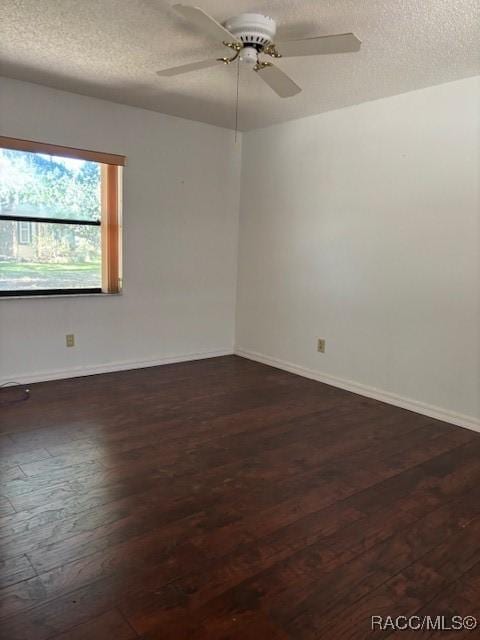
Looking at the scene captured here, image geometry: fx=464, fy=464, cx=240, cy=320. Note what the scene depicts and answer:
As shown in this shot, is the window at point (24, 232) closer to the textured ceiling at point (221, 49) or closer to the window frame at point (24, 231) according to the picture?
the window frame at point (24, 231)

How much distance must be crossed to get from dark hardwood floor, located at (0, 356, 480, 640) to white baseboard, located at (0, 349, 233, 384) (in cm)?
47

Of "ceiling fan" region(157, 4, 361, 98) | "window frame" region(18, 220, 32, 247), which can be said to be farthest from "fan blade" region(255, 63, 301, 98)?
"window frame" region(18, 220, 32, 247)

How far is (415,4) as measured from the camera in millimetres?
2129

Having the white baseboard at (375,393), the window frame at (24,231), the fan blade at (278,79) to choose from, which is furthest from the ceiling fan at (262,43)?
the white baseboard at (375,393)

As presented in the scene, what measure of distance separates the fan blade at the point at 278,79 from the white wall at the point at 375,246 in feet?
3.95

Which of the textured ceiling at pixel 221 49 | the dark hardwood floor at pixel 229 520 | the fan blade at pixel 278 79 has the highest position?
the textured ceiling at pixel 221 49

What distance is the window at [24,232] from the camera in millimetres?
3662

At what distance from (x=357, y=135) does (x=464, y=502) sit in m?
2.80

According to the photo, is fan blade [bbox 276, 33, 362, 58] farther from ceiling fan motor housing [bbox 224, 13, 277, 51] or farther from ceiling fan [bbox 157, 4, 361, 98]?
ceiling fan motor housing [bbox 224, 13, 277, 51]

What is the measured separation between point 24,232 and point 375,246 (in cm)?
278

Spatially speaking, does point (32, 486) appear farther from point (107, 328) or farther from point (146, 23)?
point (146, 23)

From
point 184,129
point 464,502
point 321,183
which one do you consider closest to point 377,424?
point 464,502

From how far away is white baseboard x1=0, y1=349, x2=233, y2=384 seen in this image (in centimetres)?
379

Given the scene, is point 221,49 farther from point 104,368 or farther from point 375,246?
point 104,368
